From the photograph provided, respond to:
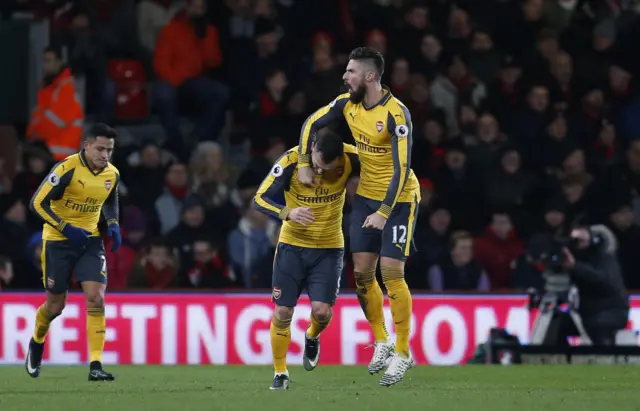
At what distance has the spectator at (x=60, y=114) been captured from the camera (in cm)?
1908

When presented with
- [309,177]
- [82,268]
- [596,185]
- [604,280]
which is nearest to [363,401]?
[309,177]

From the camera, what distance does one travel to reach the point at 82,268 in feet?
45.6

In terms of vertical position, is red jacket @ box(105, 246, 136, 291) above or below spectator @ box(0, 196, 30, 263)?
below

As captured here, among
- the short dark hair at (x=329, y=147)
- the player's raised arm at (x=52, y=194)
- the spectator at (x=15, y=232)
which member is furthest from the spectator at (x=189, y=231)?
the short dark hair at (x=329, y=147)

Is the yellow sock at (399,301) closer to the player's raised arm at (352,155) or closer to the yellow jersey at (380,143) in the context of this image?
the yellow jersey at (380,143)

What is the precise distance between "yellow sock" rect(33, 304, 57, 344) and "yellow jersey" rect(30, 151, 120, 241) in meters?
0.69

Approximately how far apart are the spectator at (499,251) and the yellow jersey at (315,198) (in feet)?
20.2

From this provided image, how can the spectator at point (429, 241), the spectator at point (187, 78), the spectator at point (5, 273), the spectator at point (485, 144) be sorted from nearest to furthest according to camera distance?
1. the spectator at point (5, 273)
2. the spectator at point (429, 241)
3. the spectator at point (485, 144)
4. the spectator at point (187, 78)

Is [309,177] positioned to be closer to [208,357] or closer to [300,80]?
[208,357]

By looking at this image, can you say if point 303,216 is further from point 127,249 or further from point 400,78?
point 400,78

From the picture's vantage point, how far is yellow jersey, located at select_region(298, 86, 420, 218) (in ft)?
39.5

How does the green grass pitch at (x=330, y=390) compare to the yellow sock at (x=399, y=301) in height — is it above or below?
below

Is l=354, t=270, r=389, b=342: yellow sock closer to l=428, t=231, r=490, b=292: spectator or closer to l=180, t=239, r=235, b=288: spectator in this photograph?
l=180, t=239, r=235, b=288: spectator

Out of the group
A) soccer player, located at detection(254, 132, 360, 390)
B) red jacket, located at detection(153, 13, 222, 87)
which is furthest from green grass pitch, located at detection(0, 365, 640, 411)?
red jacket, located at detection(153, 13, 222, 87)
